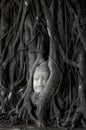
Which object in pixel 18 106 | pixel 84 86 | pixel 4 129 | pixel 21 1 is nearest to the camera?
pixel 4 129

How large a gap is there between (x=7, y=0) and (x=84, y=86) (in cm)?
148

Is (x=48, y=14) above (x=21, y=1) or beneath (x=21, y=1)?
beneath

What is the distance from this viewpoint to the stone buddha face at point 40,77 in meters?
2.34

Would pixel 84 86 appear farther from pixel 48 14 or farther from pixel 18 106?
pixel 48 14

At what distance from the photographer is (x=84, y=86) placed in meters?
2.22

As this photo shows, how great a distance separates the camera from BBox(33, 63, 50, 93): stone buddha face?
2.34 metres

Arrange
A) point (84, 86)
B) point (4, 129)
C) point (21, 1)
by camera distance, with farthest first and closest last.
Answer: point (21, 1), point (84, 86), point (4, 129)

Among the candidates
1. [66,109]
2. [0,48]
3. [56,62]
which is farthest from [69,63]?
[0,48]

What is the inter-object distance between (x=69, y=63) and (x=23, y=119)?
2.46ft

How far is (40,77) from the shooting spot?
236 cm

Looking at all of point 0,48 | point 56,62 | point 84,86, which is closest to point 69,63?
point 56,62

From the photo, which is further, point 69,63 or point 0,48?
point 0,48

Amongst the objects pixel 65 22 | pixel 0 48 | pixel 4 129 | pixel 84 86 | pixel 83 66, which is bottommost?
pixel 4 129

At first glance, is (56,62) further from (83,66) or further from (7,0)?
(7,0)
